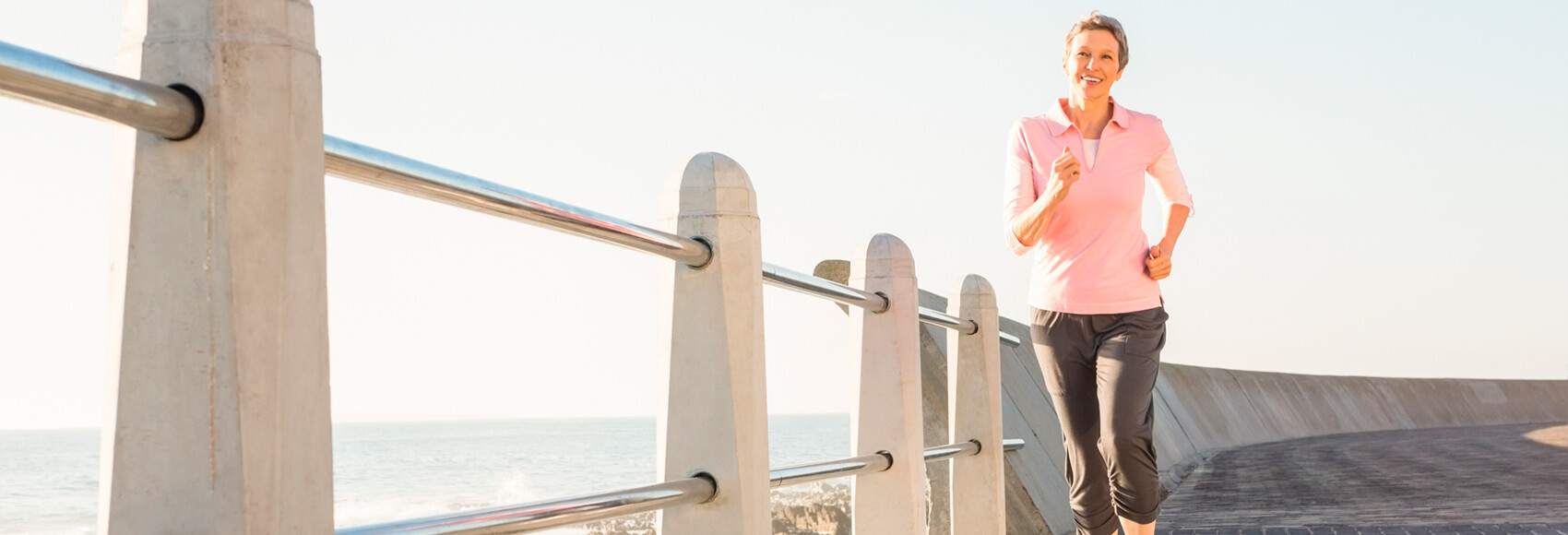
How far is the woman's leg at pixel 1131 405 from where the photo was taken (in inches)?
137

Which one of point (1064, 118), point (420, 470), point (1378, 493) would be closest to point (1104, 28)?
point (1064, 118)

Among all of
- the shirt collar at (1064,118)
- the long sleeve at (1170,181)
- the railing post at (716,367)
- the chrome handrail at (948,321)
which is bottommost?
the railing post at (716,367)

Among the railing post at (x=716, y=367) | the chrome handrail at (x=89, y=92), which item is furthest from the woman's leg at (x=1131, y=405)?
the chrome handrail at (x=89, y=92)

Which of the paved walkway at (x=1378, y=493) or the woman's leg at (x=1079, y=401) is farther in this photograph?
the paved walkway at (x=1378, y=493)

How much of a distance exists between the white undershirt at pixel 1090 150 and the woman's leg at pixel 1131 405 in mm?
432

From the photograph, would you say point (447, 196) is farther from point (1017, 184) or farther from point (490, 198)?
point (1017, 184)

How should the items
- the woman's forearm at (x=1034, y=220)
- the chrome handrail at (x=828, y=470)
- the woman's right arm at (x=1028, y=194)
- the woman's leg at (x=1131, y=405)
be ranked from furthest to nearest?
the woman's leg at (x=1131, y=405) → the woman's forearm at (x=1034, y=220) → the woman's right arm at (x=1028, y=194) → the chrome handrail at (x=828, y=470)

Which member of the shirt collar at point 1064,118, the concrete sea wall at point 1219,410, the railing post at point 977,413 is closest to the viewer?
the shirt collar at point 1064,118

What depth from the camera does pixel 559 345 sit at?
2152 inches

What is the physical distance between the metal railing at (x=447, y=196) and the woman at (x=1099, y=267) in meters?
1.03

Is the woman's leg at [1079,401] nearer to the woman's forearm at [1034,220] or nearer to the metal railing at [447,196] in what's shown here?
the woman's forearm at [1034,220]

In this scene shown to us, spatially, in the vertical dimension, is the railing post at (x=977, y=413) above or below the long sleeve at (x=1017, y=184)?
below

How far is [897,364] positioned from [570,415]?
111191 mm

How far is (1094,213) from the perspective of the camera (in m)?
3.54
